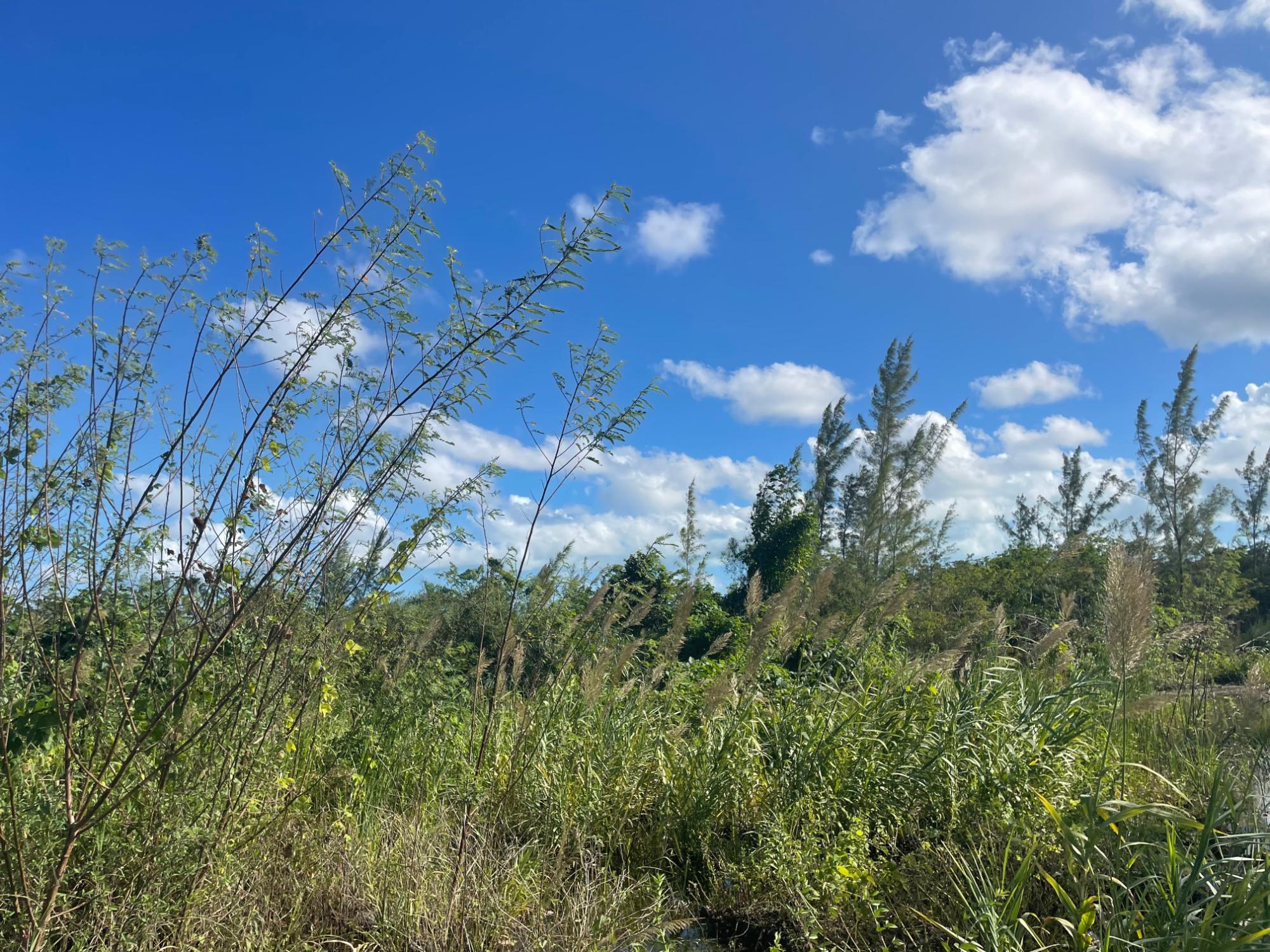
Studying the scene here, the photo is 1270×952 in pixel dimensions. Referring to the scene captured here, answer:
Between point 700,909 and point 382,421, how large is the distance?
2.81 metres

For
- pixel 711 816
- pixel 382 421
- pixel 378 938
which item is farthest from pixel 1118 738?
pixel 382 421

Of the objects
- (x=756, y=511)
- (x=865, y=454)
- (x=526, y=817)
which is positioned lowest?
(x=526, y=817)

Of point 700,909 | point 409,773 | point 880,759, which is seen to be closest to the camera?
point 700,909

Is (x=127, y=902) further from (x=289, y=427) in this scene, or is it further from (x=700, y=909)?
(x=700, y=909)

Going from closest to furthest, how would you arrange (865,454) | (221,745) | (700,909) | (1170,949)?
(1170,949), (221,745), (700,909), (865,454)

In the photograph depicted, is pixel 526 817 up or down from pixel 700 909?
up

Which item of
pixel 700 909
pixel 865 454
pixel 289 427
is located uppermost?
pixel 865 454

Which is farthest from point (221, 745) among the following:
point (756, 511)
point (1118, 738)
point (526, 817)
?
point (756, 511)

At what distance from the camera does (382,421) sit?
301 cm

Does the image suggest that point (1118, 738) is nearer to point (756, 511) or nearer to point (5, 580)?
point (5, 580)

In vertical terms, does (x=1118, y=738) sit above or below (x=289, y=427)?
below

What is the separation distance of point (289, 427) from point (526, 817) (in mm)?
2488

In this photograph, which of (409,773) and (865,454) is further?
(865,454)

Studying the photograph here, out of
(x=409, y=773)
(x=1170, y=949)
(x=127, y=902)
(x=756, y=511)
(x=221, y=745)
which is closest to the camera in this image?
(x=1170, y=949)
